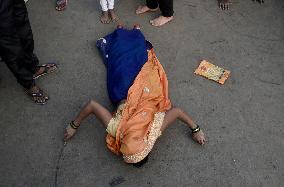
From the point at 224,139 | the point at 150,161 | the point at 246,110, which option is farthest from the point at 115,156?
the point at 246,110

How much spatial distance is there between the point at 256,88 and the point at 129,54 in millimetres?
1266

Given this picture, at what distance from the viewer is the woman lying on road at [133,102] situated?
287 cm

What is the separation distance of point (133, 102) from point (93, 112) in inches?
13.4

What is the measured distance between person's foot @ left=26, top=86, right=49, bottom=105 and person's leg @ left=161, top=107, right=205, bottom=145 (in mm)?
1194

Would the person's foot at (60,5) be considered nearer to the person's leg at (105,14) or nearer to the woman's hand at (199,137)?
the person's leg at (105,14)

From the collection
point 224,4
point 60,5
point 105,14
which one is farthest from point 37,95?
point 224,4

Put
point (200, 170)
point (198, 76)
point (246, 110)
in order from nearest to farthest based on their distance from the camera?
point (200, 170) → point (246, 110) → point (198, 76)

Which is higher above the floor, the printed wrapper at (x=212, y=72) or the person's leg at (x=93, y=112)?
the person's leg at (x=93, y=112)

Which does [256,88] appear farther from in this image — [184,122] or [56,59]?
[56,59]

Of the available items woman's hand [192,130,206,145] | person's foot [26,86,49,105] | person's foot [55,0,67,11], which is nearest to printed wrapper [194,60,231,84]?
woman's hand [192,130,206,145]

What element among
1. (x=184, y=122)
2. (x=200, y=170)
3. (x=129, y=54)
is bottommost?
(x=200, y=170)

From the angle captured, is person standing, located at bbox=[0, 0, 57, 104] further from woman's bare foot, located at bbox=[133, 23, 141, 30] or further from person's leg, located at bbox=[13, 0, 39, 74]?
woman's bare foot, located at bbox=[133, 23, 141, 30]

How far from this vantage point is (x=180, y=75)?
3.73 metres

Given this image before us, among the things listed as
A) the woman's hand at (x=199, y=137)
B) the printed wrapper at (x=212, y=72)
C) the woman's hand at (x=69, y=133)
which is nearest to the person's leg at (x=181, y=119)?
the woman's hand at (x=199, y=137)
